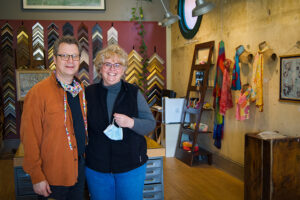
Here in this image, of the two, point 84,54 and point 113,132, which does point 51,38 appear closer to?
point 84,54

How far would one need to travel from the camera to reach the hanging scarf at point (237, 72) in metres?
3.83

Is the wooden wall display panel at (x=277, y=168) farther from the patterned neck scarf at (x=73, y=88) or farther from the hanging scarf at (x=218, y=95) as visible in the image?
the patterned neck scarf at (x=73, y=88)

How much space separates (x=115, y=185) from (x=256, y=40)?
8.68 ft

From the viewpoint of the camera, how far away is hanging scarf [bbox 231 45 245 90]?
383 cm

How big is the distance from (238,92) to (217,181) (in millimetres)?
1206

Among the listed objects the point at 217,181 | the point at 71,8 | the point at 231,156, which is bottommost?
the point at 217,181

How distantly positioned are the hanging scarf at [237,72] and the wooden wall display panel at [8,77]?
163 inches

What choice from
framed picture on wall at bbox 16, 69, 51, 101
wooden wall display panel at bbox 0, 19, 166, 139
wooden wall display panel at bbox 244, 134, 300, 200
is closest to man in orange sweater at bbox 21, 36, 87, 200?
wooden wall display panel at bbox 244, 134, 300, 200

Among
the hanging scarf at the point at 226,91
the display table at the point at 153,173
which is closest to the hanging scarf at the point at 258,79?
the hanging scarf at the point at 226,91

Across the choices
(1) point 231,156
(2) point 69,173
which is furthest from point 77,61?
(1) point 231,156

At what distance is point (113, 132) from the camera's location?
5.69 ft

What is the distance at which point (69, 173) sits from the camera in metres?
1.63

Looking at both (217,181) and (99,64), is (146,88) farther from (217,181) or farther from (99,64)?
(99,64)

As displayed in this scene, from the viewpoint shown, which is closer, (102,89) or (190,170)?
(102,89)
